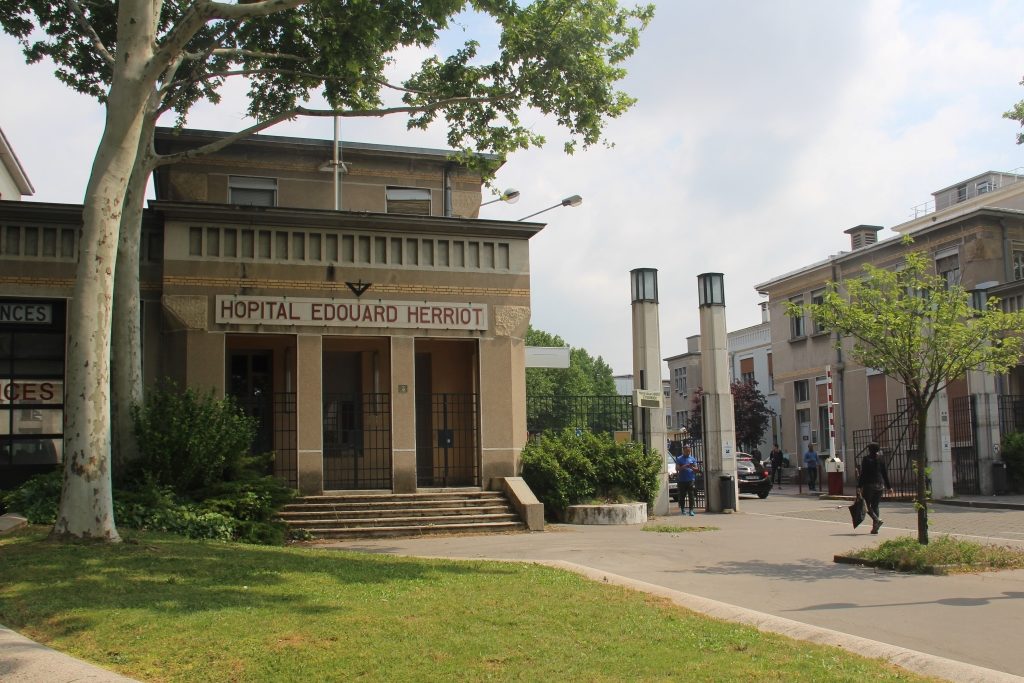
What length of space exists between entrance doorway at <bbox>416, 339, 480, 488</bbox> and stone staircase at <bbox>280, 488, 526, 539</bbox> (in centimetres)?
123

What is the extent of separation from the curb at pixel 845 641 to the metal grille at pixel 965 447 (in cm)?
1870

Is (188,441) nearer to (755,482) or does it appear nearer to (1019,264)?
(755,482)

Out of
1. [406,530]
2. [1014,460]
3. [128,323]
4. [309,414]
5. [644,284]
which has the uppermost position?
[644,284]

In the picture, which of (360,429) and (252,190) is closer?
Answer: (360,429)

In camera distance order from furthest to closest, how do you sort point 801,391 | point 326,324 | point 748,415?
1. point 748,415
2. point 801,391
3. point 326,324

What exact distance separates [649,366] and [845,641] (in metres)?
14.3

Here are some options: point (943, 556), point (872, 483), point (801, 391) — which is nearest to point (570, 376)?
point (801, 391)

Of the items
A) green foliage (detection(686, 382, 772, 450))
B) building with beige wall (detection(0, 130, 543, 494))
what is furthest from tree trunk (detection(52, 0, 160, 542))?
green foliage (detection(686, 382, 772, 450))

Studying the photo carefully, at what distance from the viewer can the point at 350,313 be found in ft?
61.9

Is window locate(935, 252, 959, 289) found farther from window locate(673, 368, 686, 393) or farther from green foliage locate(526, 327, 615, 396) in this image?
window locate(673, 368, 686, 393)

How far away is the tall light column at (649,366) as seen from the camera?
21328 mm

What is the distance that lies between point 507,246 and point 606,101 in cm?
444

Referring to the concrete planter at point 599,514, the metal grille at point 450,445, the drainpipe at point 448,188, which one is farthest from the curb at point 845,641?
the drainpipe at point 448,188

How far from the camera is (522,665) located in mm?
6613
